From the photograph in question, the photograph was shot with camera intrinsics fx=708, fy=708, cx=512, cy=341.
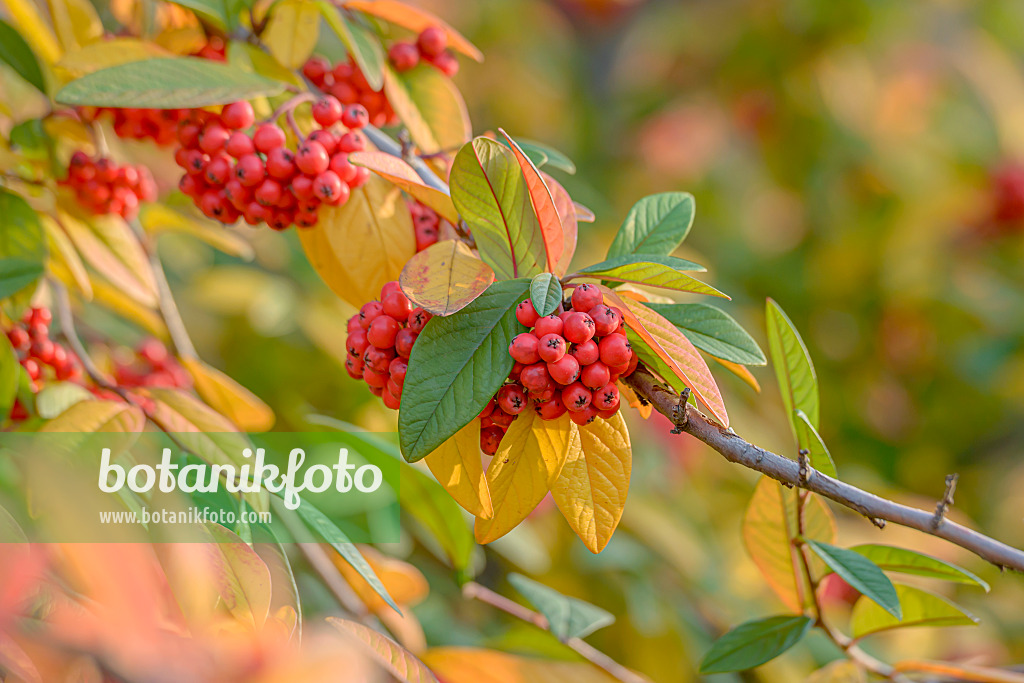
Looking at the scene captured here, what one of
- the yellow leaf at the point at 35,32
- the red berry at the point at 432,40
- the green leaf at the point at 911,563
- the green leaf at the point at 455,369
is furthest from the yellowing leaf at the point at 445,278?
the yellow leaf at the point at 35,32

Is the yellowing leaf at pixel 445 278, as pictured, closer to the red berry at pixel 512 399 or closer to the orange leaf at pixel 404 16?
the red berry at pixel 512 399

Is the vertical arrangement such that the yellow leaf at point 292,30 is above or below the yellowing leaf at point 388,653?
above

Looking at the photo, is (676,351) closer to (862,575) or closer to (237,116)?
(862,575)

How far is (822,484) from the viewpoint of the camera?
1.64 ft

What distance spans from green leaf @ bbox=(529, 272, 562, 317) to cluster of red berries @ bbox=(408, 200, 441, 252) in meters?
0.20

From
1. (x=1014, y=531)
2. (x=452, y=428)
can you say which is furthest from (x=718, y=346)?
(x=1014, y=531)

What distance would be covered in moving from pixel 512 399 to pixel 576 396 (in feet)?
0.17

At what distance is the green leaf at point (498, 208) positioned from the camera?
0.57 metres

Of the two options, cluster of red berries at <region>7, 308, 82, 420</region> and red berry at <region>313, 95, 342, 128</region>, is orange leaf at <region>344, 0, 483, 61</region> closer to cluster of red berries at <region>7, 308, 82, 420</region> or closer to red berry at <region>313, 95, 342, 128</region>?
red berry at <region>313, 95, 342, 128</region>

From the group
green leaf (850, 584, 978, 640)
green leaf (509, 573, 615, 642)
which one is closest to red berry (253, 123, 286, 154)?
green leaf (509, 573, 615, 642)

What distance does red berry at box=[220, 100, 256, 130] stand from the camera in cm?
68

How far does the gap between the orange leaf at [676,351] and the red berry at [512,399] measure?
0.33ft

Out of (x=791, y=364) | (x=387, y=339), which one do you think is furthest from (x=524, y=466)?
(x=791, y=364)

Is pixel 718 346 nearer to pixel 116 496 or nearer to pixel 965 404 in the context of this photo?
pixel 116 496
